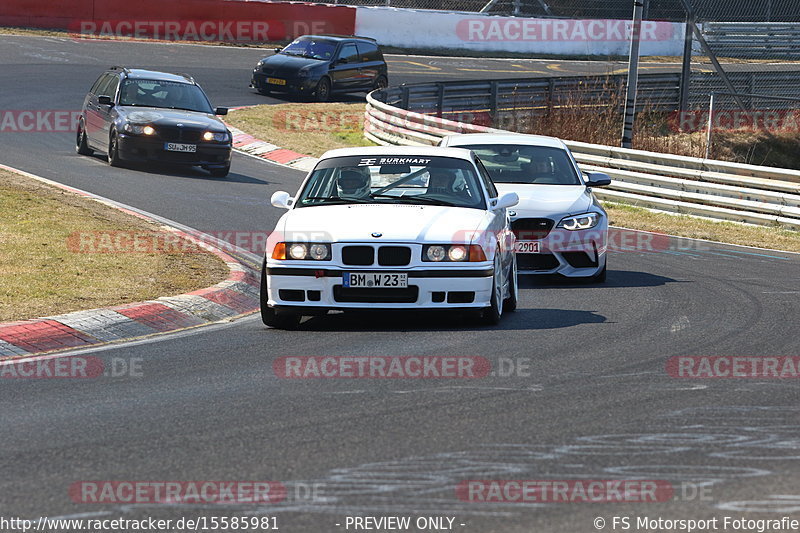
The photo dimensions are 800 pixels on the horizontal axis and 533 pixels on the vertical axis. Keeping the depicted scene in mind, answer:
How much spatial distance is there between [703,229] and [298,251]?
12130mm

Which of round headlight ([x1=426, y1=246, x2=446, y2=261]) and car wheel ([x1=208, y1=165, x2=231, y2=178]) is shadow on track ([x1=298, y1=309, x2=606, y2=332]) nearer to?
round headlight ([x1=426, y1=246, x2=446, y2=261])

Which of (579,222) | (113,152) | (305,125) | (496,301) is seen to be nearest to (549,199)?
(579,222)

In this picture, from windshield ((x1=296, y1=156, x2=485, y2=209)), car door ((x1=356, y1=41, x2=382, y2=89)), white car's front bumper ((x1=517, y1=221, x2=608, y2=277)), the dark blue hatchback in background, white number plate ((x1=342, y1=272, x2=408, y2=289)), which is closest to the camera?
white number plate ((x1=342, y1=272, x2=408, y2=289))

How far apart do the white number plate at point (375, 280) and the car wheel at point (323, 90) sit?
26289 mm

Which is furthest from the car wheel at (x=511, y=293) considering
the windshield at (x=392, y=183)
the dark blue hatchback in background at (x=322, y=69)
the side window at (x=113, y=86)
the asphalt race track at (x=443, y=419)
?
the dark blue hatchback in background at (x=322, y=69)

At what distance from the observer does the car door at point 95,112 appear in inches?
925

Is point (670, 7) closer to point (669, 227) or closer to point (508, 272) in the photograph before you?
point (669, 227)

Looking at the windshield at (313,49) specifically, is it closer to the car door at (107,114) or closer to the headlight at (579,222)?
the car door at (107,114)

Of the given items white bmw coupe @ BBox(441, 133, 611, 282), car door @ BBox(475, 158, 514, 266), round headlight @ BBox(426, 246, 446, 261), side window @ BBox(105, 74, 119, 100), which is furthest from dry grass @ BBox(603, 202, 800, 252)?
round headlight @ BBox(426, 246, 446, 261)

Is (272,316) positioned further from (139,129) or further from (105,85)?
(105,85)

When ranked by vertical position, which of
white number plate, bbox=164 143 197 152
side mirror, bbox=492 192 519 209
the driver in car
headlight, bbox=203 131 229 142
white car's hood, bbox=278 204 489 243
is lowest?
white number plate, bbox=164 143 197 152

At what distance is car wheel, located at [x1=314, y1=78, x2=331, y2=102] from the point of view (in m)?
35.8

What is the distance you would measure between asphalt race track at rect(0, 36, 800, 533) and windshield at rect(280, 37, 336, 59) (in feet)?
80.7

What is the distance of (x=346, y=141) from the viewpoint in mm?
30531
